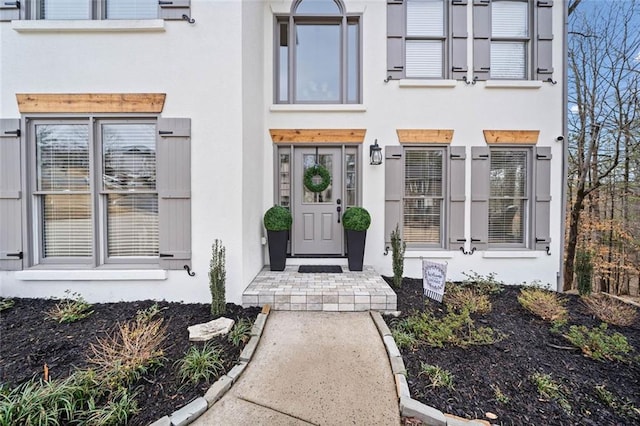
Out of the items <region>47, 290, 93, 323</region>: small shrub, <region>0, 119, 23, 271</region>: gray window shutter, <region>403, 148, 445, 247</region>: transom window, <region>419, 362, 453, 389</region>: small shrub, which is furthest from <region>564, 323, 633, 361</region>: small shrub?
<region>0, 119, 23, 271</region>: gray window shutter

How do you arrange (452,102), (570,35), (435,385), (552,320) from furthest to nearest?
1. (570,35)
2. (452,102)
3. (552,320)
4. (435,385)

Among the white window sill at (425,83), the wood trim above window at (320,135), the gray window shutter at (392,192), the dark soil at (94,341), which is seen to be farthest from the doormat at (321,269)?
the white window sill at (425,83)

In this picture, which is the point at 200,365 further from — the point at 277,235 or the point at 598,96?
the point at 598,96

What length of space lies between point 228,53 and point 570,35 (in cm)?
763

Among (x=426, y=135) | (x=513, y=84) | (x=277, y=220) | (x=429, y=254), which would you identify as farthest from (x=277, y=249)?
(x=513, y=84)

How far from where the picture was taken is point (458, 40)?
453cm

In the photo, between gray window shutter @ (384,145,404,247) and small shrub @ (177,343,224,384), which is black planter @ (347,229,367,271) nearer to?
gray window shutter @ (384,145,404,247)

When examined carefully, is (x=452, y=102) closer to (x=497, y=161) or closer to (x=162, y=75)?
(x=497, y=161)

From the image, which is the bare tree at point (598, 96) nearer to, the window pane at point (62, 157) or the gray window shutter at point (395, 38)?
the gray window shutter at point (395, 38)

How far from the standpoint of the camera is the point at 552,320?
9.93 feet

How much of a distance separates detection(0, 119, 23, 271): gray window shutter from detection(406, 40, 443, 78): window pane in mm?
5851

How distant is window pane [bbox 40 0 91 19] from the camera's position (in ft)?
11.1

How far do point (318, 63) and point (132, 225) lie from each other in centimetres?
409

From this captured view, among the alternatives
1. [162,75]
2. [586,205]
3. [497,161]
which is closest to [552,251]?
[497,161]
